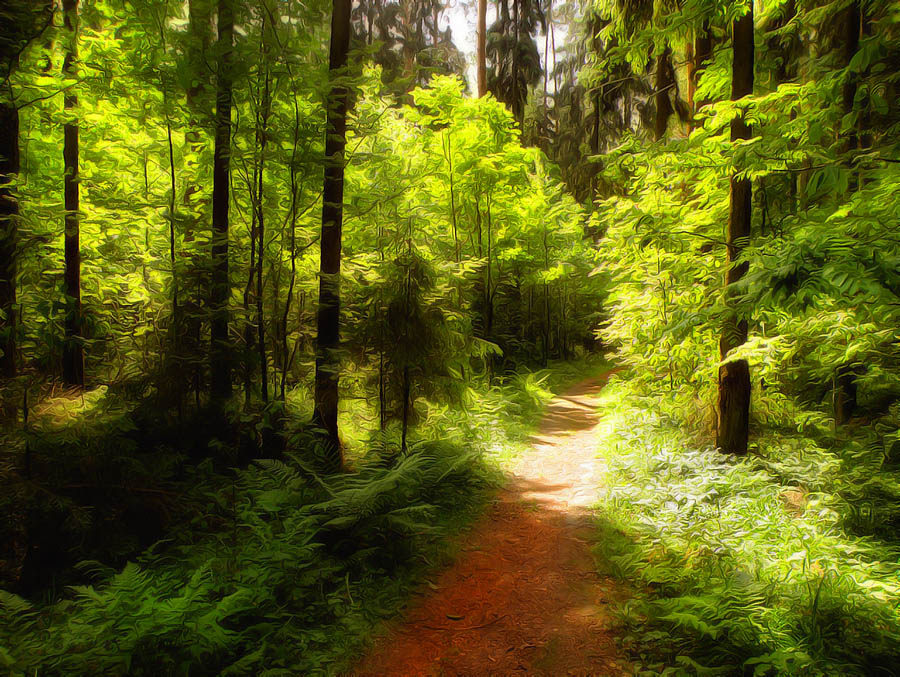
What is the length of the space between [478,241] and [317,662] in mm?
11368

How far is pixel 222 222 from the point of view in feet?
A: 21.3

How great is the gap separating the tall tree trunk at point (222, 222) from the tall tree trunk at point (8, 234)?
190 centimetres

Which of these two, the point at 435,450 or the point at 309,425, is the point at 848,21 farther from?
the point at 309,425

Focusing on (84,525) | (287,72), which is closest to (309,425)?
(84,525)

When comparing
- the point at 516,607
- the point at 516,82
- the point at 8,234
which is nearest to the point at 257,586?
the point at 516,607

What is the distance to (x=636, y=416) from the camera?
28.7 feet

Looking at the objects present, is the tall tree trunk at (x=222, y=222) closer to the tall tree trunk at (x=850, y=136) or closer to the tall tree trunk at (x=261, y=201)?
the tall tree trunk at (x=261, y=201)

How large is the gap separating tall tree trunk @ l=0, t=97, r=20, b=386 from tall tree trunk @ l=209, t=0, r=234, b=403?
6.24 feet

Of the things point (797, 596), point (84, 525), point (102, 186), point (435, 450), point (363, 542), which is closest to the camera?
point (797, 596)

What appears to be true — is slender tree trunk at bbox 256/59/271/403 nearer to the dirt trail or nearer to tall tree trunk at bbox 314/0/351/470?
tall tree trunk at bbox 314/0/351/470

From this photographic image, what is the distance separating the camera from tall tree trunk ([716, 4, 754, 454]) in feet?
19.4

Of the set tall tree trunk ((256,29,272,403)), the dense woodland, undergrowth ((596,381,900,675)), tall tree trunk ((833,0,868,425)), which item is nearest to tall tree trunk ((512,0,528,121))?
the dense woodland

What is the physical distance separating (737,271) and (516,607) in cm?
537

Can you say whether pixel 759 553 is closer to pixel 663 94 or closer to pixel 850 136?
pixel 850 136
